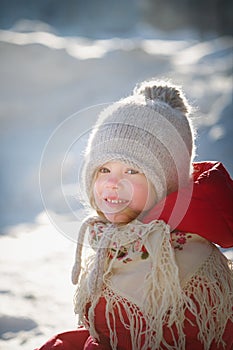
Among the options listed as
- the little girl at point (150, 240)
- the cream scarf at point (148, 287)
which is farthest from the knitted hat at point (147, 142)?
the cream scarf at point (148, 287)

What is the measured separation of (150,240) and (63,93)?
228 centimetres

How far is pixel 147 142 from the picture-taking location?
128cm

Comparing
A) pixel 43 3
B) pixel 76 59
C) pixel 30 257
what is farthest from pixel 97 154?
pixel 43 3

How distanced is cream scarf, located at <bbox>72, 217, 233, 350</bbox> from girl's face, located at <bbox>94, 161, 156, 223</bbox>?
35 millimetres

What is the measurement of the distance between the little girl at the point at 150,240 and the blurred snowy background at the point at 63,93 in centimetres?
14

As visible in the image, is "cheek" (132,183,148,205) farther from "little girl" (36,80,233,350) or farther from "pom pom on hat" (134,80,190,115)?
"pom pom on hat" (134,80,190,115)

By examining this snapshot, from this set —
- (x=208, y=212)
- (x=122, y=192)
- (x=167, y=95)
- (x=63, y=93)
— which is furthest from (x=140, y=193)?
(x=63, y=93)

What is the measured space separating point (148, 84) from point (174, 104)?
76mm

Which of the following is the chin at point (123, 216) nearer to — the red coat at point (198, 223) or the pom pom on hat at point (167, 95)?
the red coat at point (198, 223)

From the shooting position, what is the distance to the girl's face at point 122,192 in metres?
1.27

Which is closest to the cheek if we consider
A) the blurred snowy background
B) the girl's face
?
the girl's face

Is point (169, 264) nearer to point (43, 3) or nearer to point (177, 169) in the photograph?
point (177, 169)

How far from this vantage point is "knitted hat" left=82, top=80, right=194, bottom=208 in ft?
4.17

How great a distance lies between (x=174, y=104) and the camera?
1387mm
